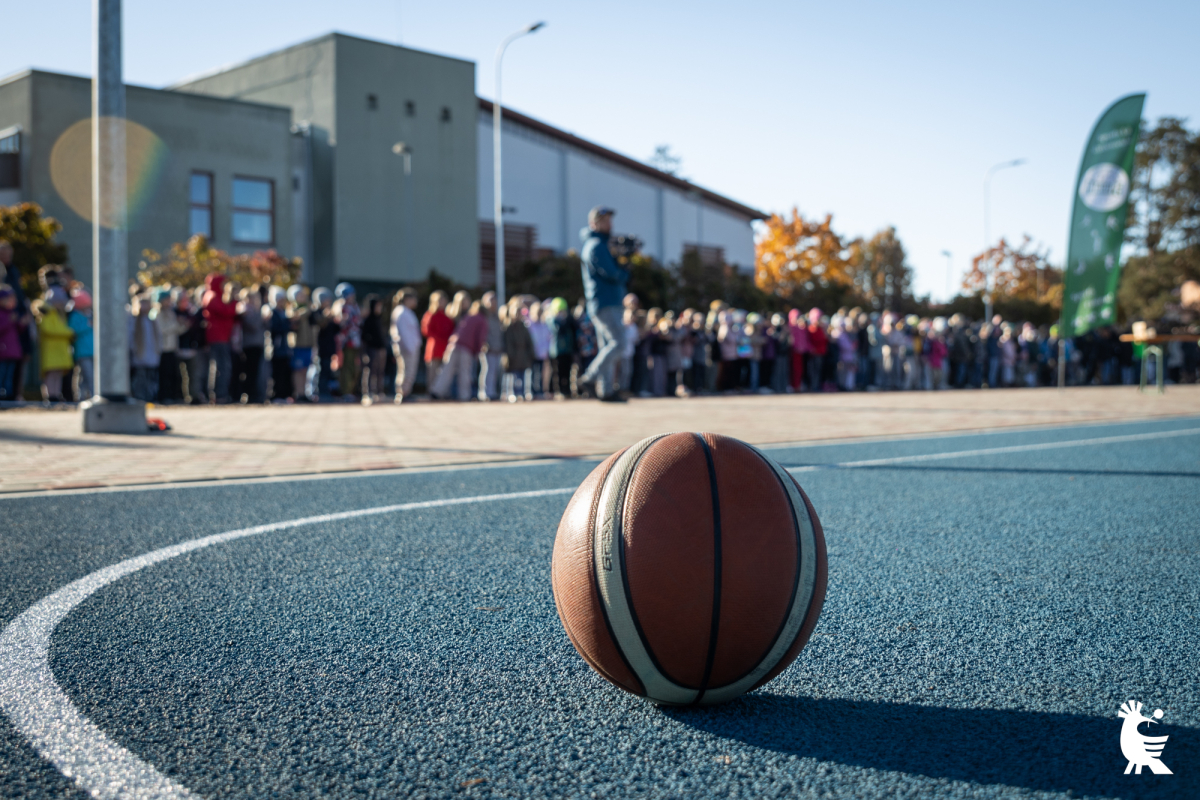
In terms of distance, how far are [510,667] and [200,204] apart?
108ft

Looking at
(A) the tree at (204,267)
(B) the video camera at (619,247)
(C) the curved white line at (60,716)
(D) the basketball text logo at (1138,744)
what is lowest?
(C) the curved white line at (60,716)

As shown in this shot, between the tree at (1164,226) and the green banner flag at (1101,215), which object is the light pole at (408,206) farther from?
the tree at (1164,226)

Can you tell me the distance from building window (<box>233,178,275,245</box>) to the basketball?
33.2m

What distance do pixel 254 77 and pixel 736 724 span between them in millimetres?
39754

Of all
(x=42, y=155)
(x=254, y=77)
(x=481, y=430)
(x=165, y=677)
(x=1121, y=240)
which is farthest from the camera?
(x=254, y=77)

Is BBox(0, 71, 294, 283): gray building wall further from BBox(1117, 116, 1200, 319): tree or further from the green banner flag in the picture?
BBox(1117, 116, 1200, 319): tree

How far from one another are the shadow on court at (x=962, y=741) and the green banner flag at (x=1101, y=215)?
1827 centimetres

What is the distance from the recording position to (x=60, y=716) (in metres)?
2.69

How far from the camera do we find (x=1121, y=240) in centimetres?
1859

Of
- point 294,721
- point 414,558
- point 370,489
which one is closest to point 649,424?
point 370,489

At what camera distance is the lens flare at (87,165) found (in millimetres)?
29453

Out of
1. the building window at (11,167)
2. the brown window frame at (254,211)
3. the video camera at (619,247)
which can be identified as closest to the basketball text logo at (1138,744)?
the video camera at (619,247)

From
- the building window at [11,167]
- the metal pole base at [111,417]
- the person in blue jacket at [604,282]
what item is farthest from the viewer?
the building window at [11,167]

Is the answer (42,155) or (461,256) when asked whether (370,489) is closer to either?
(42,155)
